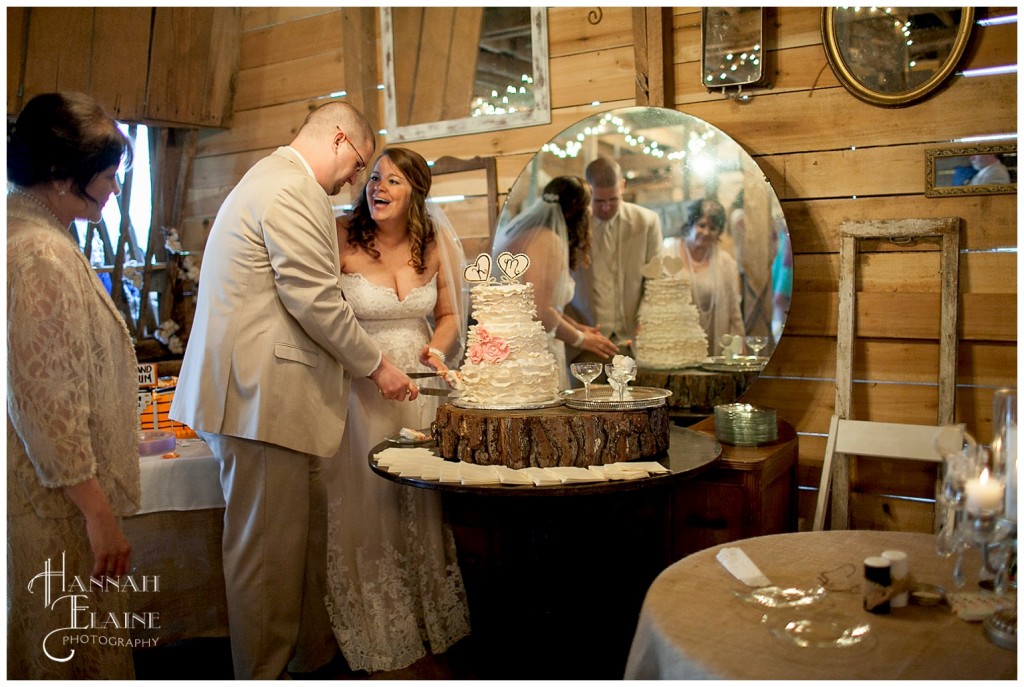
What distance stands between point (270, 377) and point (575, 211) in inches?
56.2

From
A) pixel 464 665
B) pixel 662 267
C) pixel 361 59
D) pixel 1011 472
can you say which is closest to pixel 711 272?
pixel 662 267

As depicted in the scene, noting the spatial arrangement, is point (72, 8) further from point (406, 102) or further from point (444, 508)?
point (444, 508)

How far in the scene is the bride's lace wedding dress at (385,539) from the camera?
2.95m

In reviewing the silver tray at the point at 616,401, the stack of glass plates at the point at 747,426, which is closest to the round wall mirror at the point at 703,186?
the stack of glass plates at the point at 747,426

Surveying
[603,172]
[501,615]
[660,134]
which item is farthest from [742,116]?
[501,615]

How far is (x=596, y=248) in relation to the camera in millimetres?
3451

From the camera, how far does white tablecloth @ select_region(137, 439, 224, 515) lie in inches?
123

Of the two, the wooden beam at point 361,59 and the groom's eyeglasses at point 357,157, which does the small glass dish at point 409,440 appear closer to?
the groom's eyeglasses at point 357,157

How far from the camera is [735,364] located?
3184mm

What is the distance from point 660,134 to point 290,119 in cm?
205

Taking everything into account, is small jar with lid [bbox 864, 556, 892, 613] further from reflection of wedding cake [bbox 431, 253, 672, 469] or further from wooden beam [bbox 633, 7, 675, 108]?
wooden beam [bbox 633, 7, 675, 108]

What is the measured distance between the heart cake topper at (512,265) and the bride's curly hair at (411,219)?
552 millimetres

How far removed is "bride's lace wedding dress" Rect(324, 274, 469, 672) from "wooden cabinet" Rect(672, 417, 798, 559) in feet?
2.82

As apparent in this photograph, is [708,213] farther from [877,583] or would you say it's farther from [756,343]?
[877,583]
